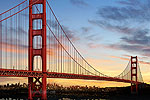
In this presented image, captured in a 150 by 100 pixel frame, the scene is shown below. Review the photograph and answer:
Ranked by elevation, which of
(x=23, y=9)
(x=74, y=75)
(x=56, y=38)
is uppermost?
(x=23, y=9)

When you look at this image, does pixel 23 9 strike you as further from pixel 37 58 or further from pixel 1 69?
pixel 1 69

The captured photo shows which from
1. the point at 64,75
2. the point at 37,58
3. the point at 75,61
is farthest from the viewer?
the point at 75,61

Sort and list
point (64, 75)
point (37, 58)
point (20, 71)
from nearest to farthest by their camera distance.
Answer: point (20, 71), point (37, 58), point (64, 75)

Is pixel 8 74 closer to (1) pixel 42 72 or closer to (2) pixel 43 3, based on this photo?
(1) pixel 42 72

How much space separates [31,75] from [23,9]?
38.0 ft

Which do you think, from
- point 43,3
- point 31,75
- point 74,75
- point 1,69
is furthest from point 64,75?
point 1,69

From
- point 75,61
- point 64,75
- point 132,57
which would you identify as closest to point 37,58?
point 64,75

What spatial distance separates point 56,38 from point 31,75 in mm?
14884

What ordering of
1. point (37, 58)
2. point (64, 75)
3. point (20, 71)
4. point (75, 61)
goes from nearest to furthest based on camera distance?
point (20, 71) → point (37, 58) → point (64, 75) → point (75, 61)

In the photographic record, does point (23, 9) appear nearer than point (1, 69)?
No

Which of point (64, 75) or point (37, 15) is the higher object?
point (37, 15)

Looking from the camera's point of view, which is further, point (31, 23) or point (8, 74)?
point (31, 23)

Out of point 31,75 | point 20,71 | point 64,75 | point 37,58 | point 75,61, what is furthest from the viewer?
point 75,61

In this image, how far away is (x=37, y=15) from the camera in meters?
46.3
